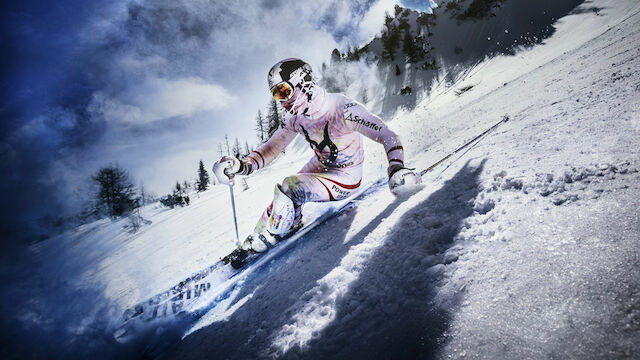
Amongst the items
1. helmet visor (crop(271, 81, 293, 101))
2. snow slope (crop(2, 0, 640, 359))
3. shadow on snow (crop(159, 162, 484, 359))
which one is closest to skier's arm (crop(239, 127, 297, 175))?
helmet visor (crop(271, 81, 293, 101))

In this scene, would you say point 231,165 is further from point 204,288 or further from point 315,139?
point 204,288

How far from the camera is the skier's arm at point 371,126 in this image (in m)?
2.75

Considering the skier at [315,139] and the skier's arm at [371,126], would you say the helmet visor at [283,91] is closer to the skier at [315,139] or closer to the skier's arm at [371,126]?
the skier at [315,139]

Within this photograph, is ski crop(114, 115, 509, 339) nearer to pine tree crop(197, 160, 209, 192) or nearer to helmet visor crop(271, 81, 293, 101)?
helmet visor crop(271, 81, 293, 101)

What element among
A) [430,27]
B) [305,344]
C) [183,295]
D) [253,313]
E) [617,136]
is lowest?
[183,295]

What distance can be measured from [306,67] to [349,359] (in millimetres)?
2992

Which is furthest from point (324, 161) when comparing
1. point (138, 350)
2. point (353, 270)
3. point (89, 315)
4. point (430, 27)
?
point (430, 27)

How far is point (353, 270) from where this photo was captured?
1708 mm

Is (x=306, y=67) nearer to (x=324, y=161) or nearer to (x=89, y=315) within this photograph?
(x=324, y=161)

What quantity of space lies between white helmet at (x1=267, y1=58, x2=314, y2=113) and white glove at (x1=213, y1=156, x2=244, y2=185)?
102 centimetres

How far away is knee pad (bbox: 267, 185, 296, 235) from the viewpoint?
3.06m

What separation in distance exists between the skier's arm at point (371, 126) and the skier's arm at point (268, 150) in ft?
3.35

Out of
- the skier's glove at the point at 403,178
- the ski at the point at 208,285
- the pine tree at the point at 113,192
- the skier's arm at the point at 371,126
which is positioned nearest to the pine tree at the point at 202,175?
the pine tree at the point at 113,192

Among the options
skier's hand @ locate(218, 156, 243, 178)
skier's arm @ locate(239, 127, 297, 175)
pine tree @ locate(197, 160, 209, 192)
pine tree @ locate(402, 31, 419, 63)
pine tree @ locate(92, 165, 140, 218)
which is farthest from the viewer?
pine tree @ locate(197, 160, 209, 192)
